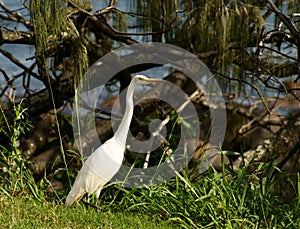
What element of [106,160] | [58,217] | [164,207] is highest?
[106,160]

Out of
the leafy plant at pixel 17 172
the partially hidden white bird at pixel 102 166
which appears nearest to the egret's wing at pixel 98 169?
the partially hidden white bird at pixel 102 166

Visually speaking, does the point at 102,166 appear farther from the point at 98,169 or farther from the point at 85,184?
the point at 85,184

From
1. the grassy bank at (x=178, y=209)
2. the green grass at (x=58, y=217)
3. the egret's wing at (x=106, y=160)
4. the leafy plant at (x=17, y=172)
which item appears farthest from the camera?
the leafy plant at (x=17, y=172)

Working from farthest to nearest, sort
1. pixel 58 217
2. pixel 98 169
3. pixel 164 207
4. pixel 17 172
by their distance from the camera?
pixel 17 172 < pixel 164 207 < pixel 98 169 < pixel 58 217

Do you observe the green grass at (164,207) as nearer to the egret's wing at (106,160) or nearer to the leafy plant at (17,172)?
the leafy plant at (17,172)

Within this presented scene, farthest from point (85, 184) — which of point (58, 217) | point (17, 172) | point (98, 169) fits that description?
point (17, 172)

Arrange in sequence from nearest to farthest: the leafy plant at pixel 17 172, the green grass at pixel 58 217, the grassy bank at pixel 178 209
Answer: the green grass at pixel 58 217 < the grassy bank at pixel 178 209 < the leafy plant at pixel 17 172

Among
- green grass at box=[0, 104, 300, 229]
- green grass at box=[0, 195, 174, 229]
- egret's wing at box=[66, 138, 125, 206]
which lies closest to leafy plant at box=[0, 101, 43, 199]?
green grass at box=[0, 104, 300, 229]

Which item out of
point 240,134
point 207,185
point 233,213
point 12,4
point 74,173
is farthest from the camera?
point 240,134

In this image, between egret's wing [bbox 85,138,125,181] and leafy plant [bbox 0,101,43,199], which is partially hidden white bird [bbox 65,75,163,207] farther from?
leafy plant [bbox 0,101,43,199]

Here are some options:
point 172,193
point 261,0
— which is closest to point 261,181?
point 172,193

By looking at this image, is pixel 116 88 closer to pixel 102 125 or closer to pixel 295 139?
pixel 102 125

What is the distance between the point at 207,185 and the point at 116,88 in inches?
63.1

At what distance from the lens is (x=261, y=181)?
9.75 ft
